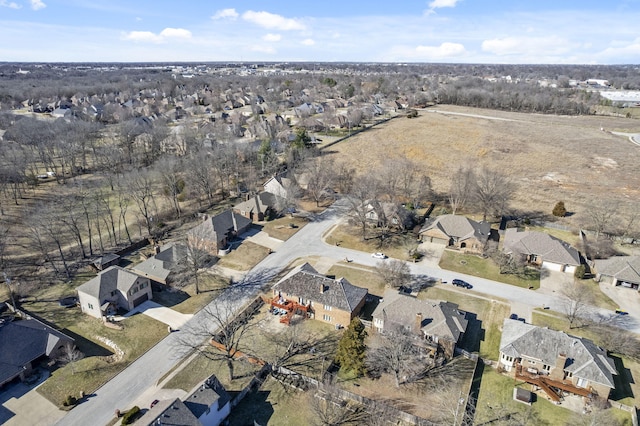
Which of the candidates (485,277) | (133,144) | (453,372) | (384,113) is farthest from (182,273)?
(384,113)

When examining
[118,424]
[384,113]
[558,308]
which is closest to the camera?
[118,424]

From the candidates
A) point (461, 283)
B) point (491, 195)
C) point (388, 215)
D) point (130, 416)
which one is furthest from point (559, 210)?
point (130, 416)

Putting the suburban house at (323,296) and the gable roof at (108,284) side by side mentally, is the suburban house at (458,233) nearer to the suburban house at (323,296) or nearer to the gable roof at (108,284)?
the suburban house at (323,296)

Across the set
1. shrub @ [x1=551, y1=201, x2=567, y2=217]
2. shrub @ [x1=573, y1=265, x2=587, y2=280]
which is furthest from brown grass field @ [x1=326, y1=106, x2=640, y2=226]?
shrub @ [x1=573, y1=265, x2=587, y2=280]

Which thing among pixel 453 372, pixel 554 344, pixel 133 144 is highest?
pixel 133 144

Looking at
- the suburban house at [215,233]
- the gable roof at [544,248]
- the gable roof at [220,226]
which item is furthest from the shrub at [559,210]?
the suburban house at [215,233]

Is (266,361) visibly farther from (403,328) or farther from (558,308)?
(558,308)

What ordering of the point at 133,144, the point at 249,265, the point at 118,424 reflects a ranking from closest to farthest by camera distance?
the point at 118,424 < the point at 249,265 < the point at 133,144

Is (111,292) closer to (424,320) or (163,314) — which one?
(163,314)
